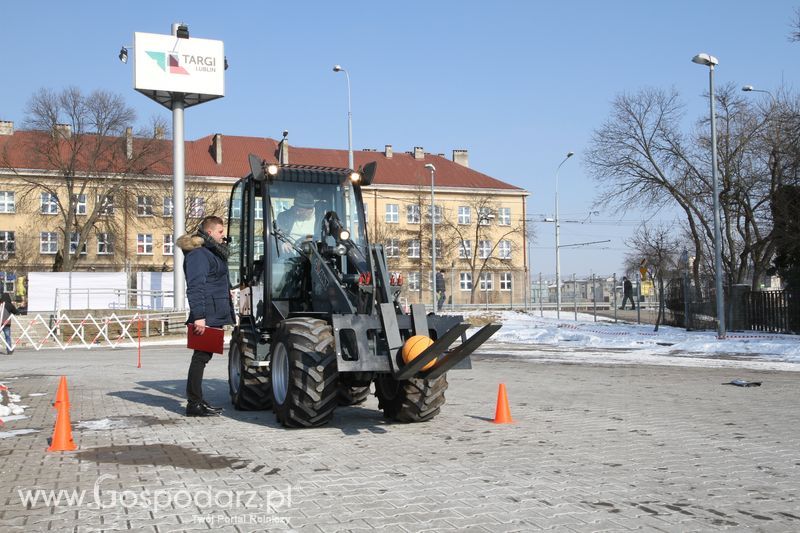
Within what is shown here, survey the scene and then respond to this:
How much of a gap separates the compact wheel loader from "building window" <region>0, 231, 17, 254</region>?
59129 mm

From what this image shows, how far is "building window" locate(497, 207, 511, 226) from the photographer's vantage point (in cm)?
7569

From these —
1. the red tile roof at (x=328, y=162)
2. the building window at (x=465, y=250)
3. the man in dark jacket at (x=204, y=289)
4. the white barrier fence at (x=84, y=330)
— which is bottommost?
the white barrier fence at (x=84, y=330)

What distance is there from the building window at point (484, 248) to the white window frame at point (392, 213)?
832cm

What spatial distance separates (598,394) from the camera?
1180cm

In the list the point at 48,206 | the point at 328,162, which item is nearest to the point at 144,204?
the point at 48,206

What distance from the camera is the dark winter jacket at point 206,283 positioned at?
9156 millimetres

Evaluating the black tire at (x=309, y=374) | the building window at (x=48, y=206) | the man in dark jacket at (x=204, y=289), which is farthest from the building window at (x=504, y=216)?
the black tire at (x=309, y=374)

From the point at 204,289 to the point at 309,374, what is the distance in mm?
2090

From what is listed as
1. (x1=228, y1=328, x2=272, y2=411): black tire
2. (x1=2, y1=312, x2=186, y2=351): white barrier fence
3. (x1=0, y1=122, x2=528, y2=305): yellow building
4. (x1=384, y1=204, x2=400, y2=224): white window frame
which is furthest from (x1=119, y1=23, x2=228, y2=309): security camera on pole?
(x1=384, y1=204, x2=400, y2=224): white window frame

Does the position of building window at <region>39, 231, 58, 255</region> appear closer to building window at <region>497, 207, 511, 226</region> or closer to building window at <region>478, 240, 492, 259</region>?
building window at <region>478, 240, 492, 259</region>

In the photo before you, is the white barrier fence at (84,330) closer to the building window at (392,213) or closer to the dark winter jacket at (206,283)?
the dark winter jacket at (206,283)

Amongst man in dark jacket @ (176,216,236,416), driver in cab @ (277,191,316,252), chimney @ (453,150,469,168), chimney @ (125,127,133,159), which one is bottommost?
man in dark jacket @ (176,216,236,416)

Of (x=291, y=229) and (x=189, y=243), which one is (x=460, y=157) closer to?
(x=291, y=229)

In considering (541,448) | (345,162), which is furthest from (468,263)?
(541,448)
